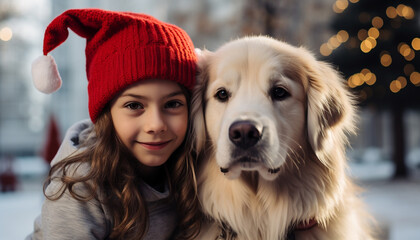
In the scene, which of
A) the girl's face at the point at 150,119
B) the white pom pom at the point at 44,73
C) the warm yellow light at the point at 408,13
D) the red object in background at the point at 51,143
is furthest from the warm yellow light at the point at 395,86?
the white pom pom at the point at 44,73

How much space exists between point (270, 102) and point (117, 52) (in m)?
0.79

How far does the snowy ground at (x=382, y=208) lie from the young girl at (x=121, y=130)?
275 cm

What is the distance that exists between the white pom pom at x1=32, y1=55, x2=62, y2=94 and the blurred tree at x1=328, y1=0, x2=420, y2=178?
9.24m

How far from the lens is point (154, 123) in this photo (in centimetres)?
188

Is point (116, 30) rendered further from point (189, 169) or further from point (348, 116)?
point (348, 116)

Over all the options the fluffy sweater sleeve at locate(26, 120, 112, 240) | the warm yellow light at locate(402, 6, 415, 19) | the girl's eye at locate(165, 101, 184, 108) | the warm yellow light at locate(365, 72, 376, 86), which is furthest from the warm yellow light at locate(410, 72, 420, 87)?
the fluffy sweater sleeve at locate(26, 120, 112, 240)

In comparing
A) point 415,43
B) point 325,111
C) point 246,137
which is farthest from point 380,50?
point 246,137

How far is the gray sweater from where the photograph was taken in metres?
1.83

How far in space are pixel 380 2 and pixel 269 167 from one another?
10184 millimetres

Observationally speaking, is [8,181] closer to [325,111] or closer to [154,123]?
[154,123]

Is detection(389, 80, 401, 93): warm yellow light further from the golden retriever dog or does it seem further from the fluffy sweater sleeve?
the fluffy sweater sleeve

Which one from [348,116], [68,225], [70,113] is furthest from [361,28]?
[70,113]

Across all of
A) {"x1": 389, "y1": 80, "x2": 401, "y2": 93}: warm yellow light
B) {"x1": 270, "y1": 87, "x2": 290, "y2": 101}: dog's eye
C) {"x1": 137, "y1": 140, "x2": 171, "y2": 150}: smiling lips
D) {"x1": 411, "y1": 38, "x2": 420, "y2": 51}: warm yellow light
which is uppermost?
{"x1": 411, "y1": 38, "x2": 420, "y2": 51}: warm yellow light

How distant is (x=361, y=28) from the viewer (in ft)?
34.2
